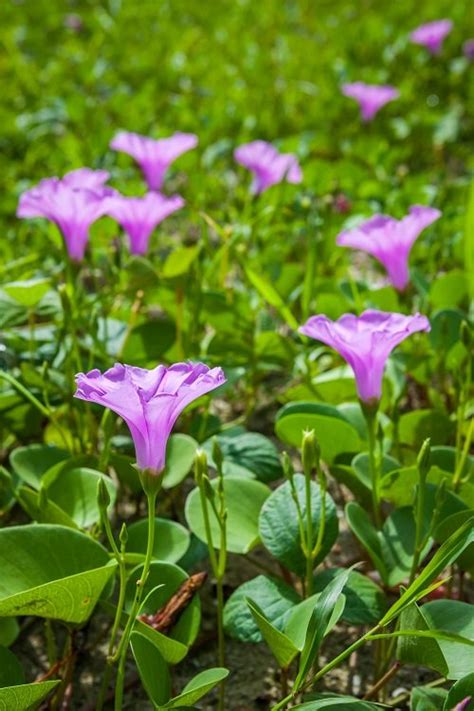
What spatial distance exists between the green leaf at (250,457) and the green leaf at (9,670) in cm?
38

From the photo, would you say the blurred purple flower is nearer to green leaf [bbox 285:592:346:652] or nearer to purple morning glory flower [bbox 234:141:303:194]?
purple morning glory flower [bbox 234:141:303:194]

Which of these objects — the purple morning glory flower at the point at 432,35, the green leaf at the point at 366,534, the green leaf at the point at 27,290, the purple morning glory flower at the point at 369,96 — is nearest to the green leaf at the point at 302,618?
the green leaf at the point at 366,534

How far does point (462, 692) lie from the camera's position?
A: 0.83 meters

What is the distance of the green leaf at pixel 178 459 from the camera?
1185 millimetres

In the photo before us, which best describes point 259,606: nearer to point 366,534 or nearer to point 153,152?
point 366,534

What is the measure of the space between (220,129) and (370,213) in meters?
1.01

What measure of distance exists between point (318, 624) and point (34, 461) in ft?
1.69

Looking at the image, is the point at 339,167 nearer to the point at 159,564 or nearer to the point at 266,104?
the point at 266,104

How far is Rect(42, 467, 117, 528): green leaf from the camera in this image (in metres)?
1.12

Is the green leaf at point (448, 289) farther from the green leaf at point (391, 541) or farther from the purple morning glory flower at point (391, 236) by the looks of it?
the green leaf at point (391, 541)

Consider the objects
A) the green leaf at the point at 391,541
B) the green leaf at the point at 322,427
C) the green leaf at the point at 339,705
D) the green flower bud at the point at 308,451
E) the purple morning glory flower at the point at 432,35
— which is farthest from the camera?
the purple morning glory flower at the point at 432,35

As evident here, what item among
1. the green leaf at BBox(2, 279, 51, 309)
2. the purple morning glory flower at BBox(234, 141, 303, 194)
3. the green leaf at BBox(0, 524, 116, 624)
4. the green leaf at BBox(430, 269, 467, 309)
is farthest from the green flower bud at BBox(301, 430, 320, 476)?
the purple morning glory flower at BBox(234, 141, 303, 194)

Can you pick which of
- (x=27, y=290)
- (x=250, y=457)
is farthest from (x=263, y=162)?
(x=250, y=457)

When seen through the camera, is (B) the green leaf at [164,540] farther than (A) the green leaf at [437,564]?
Yes
